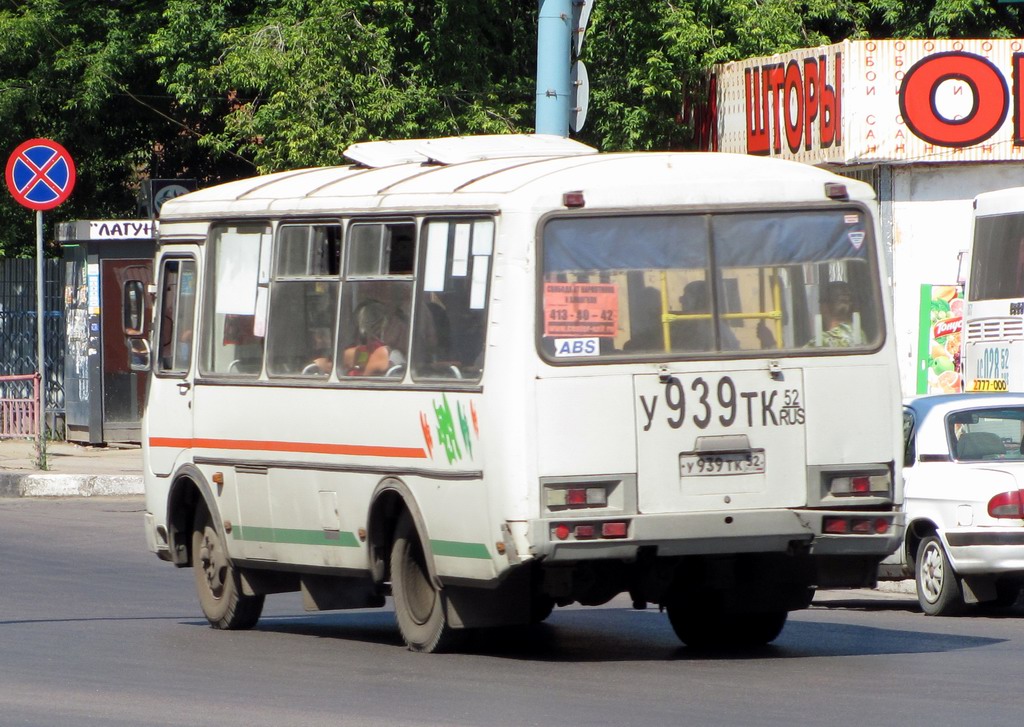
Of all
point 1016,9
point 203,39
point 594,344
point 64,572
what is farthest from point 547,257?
point 1016,9

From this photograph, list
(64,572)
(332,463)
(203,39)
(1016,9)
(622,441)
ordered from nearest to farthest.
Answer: (622,441)
(332,463)
(64,572)
(203,39)
(1016,9)

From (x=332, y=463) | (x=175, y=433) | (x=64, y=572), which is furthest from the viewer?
(x=64, y=572)

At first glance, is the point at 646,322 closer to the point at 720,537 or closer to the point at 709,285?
the point at 709,285

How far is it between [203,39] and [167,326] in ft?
45.0

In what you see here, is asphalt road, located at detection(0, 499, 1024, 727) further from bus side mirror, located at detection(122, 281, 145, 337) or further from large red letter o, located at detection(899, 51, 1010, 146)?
large red letter o, located at detection(899, 51, 1010, 146)

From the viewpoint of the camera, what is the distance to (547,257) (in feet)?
30.1

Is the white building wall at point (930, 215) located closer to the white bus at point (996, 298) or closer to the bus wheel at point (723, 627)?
the white bus at point (996, 298)

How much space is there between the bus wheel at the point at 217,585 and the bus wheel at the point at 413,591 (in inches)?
63.2

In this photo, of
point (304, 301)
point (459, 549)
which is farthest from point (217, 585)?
point (459, 549)

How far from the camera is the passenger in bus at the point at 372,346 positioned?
32.6ft

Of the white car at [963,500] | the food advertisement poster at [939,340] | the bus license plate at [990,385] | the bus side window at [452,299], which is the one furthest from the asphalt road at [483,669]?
the food advertisement poster at [939,340]

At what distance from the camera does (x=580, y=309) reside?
9195 mm

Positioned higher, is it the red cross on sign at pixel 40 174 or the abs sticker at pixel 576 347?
the red cross on sign at pixel 40 174

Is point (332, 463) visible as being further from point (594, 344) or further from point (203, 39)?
point (203, 39)
